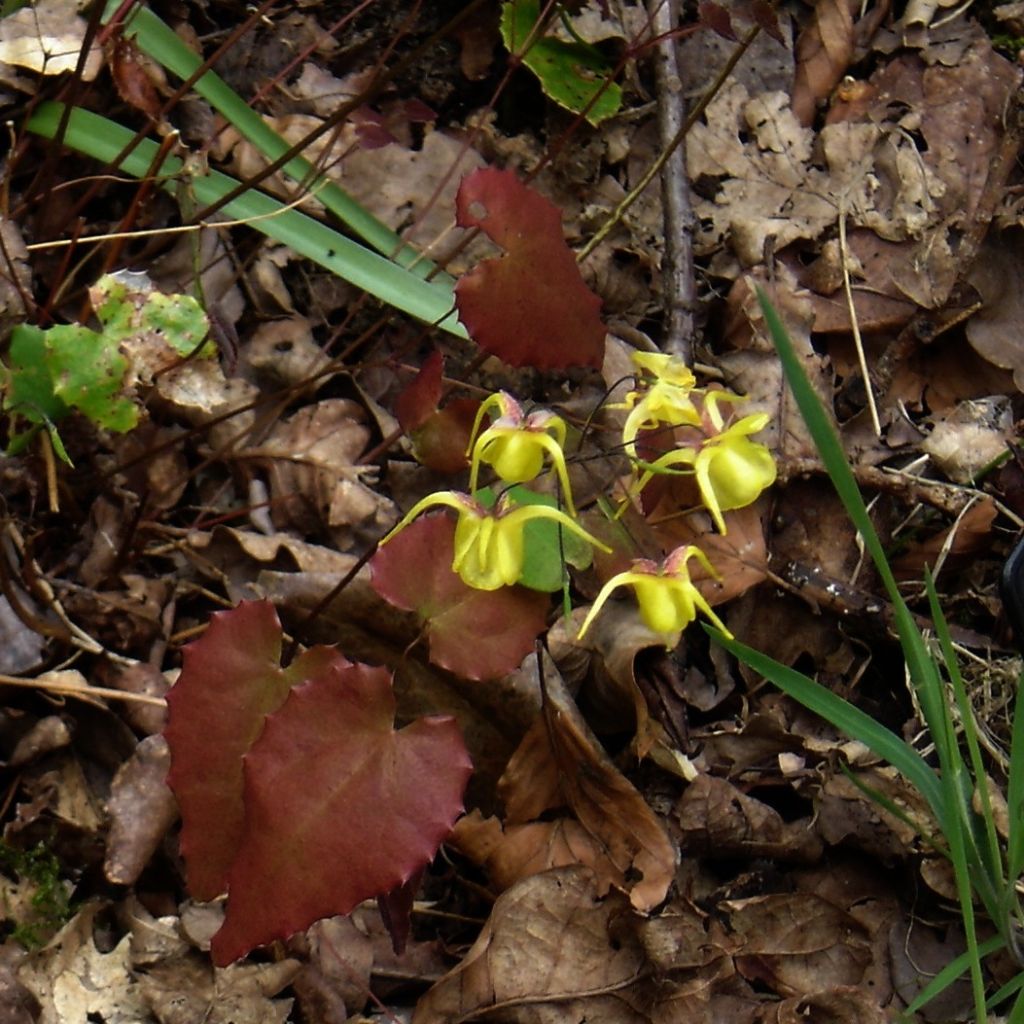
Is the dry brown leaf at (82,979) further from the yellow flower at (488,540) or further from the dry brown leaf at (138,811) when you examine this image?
the yellow flower at (488,540)

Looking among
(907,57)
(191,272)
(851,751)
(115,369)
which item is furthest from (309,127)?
(851,751)

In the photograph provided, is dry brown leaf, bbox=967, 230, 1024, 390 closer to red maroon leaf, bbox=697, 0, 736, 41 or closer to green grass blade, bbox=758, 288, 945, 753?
red maroon leaf, bbox=697, 0, 736, 41

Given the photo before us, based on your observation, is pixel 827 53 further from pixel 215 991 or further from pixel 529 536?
pixel 215 991

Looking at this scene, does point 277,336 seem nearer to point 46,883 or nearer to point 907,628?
point 46,883

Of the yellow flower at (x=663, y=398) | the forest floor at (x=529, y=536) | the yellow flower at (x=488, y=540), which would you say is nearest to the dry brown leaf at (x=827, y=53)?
the forest floor at (x=529, y=536)

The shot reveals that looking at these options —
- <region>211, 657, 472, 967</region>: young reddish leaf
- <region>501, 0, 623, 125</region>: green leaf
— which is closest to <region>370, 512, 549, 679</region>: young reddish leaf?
<region>211, 657, 472, 967</region>: young reddish leaf

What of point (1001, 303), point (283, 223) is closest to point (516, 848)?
point (283, 223)

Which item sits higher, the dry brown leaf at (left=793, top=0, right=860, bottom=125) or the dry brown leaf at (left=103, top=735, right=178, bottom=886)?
the dry brown leaf at (left=793, top=0, right=860, bottom=125)

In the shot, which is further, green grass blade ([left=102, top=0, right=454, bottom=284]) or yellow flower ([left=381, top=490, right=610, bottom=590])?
green grass blade ([left=102, top=0, right=454, bottom=284])
